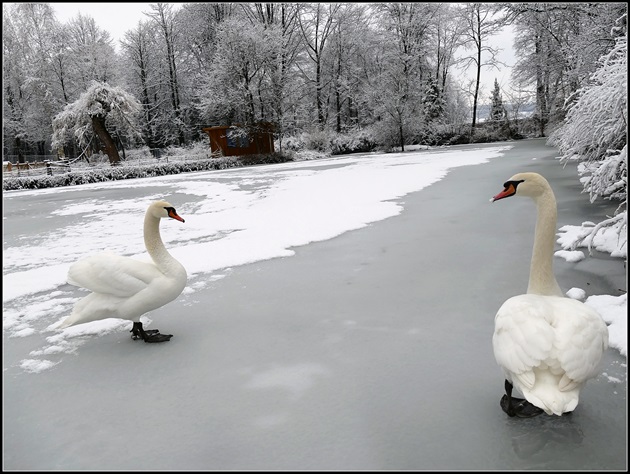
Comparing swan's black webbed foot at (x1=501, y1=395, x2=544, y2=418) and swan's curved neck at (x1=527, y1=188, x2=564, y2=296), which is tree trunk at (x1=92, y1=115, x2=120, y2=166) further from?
swan's black webbed foot at (x1=501, y1=395, x2=544, y2=418)

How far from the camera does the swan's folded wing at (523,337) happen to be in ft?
6.05

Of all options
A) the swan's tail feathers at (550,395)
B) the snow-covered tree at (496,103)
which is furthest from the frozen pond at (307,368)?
the snow-covered tree at (496,103)

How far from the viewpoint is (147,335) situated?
325 cm

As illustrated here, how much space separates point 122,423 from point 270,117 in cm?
2890

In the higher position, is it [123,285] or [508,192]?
→ [508,192]

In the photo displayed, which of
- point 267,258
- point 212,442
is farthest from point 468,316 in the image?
point 267,258

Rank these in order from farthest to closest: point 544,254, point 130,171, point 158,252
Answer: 1. point 130,171
2. point 158,252
3. point 544,254

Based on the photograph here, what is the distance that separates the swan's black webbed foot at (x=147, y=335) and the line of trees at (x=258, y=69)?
24140 millimetres

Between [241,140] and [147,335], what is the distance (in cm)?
2671

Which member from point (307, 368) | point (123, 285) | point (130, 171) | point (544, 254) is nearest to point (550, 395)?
point (544, 254)

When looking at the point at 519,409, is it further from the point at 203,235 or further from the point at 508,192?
the point at 203,235

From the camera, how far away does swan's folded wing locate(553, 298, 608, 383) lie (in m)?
1.80

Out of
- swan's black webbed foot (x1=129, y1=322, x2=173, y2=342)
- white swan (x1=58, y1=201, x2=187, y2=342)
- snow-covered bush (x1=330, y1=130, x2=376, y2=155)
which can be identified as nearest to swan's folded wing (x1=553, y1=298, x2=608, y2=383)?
white swan (x1=58, y1=201, x2=187, y2=342)

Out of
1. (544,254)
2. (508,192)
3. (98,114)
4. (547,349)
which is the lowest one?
(547,349)
